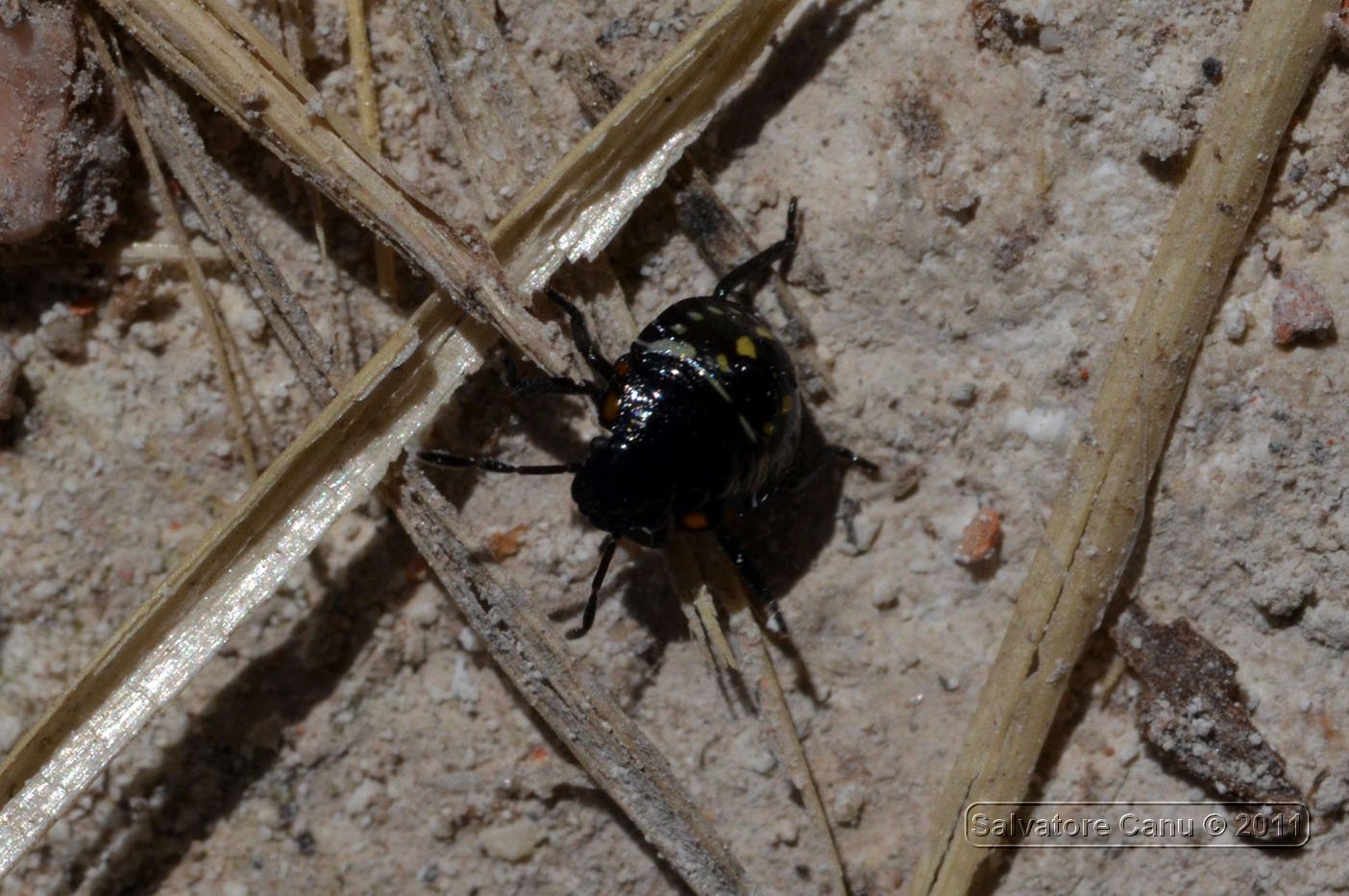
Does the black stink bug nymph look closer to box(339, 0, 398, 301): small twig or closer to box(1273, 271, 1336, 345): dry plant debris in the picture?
box(339, 0, 398, 301): small twig

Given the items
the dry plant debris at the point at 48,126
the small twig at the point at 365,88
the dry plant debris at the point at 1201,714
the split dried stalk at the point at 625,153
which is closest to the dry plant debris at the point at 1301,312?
the dry plant debris at the point at 1201,714

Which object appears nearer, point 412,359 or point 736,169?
point 412,359

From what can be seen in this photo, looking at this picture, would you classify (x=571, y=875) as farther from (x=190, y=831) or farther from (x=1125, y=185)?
(x=1125, y=185)

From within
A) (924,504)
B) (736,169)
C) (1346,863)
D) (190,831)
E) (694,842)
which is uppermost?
(736,169)

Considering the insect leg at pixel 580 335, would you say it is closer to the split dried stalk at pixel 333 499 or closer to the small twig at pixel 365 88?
the split dried stalk at pixel 333 499

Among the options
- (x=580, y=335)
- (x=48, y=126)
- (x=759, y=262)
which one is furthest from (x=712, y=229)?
(x=48, y=126)

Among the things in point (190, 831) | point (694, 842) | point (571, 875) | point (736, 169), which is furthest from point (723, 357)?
point (190, 831)

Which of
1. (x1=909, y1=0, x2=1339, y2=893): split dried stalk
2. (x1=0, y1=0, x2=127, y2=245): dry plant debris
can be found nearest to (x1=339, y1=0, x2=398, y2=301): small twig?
(x1=0, y1=0, x2=127, y2=245): dry plant debris
